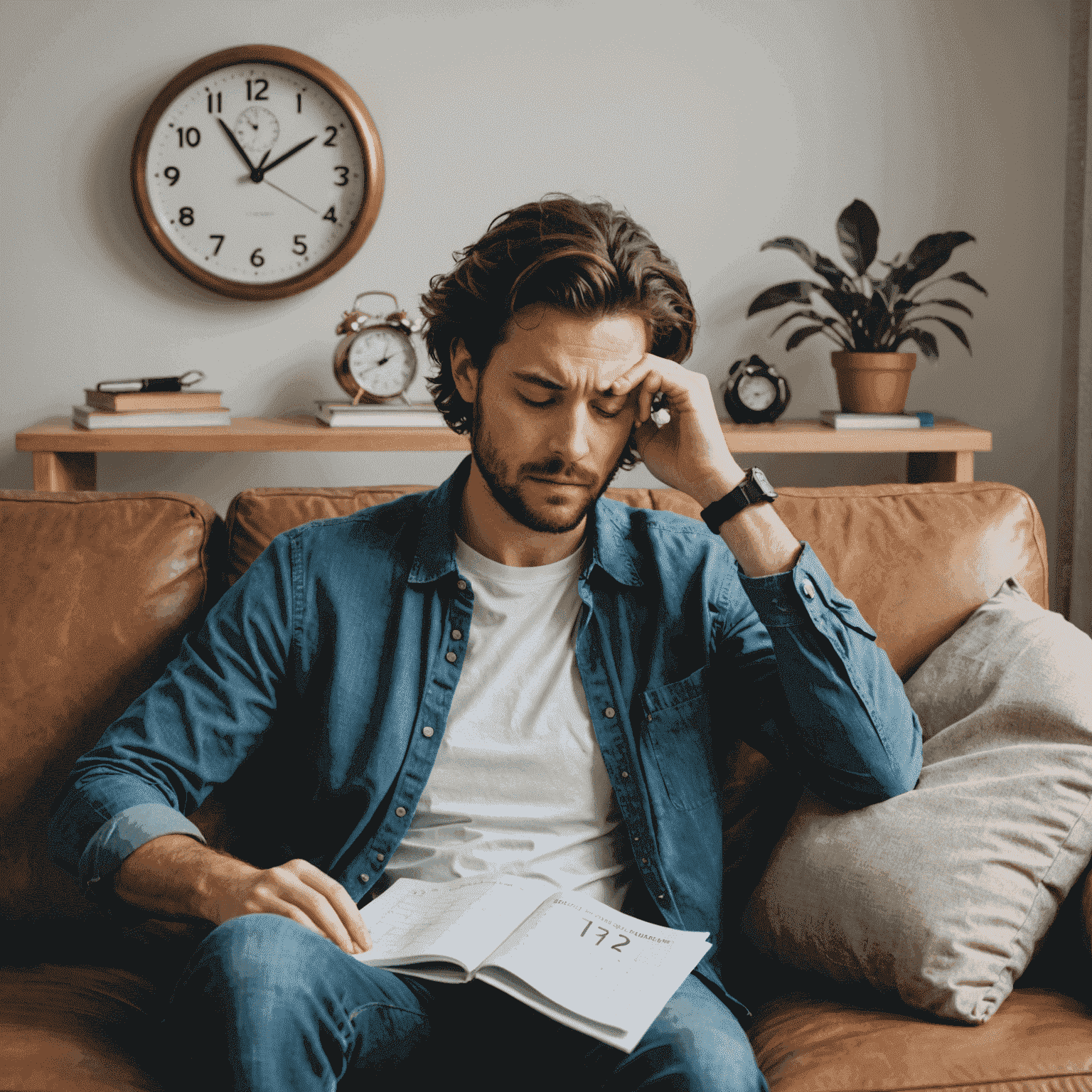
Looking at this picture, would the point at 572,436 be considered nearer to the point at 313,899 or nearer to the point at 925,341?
the point at 313,899

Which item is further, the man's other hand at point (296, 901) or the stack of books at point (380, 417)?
the stack of books at point (380, 417)

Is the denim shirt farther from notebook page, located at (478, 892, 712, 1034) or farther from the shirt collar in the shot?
notebook page, located at (478, 892, 712, 1034)

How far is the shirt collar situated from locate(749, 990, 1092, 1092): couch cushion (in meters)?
0.52

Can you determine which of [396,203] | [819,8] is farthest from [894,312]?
[396,203]

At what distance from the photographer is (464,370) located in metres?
1.43

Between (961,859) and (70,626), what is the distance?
3.58ft

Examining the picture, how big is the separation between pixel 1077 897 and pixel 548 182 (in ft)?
5.78

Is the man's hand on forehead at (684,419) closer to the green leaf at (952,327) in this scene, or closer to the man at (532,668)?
the man at (532,668)

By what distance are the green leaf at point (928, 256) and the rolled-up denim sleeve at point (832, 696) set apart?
1157 mm

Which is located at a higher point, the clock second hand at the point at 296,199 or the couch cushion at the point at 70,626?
the clock second hand at the point at 296,199

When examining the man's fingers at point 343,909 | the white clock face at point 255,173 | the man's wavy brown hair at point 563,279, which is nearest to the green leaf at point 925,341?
the man's wavy brown hair at point 563,279

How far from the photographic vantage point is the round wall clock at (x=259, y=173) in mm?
2326

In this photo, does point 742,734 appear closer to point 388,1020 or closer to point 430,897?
point 430,897

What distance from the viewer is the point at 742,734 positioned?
1.37 metres
